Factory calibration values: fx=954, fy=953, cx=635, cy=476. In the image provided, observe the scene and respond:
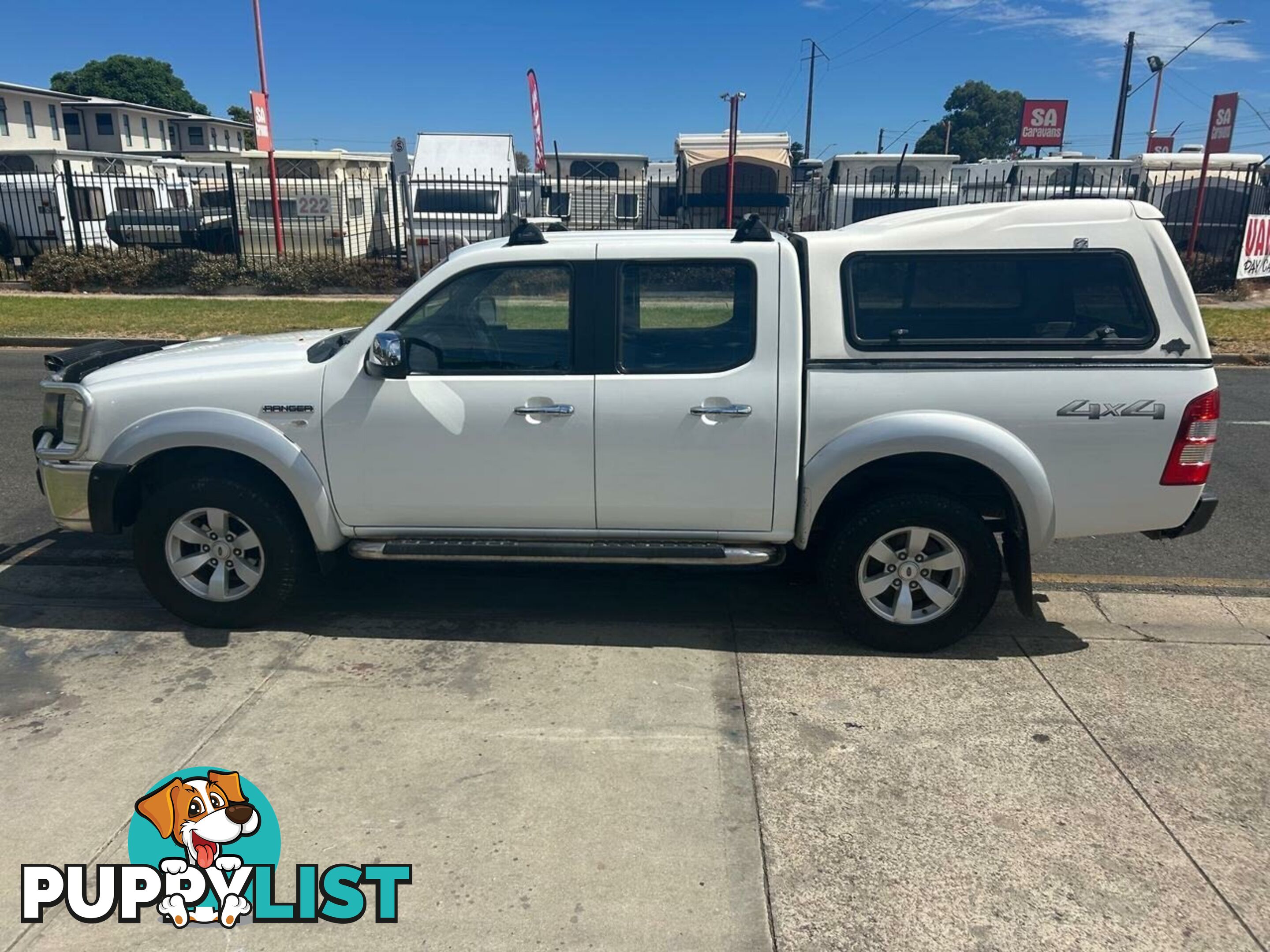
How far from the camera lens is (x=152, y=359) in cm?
457

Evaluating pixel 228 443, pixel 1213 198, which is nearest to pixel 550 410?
pixel 228 443

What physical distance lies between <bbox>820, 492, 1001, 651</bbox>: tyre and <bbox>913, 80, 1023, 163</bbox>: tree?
10366 centimetres

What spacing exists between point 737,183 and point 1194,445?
18.5 m

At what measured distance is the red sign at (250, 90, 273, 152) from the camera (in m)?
17.9

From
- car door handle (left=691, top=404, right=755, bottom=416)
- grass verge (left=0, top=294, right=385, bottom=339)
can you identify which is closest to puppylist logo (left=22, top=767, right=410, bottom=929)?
car door handle (left=691, top=404, right=755, bottom=416)

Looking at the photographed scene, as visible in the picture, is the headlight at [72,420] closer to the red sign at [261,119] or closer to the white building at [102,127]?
the red sign at [261,119]

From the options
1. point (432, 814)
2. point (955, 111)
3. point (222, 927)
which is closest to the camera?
point (222, 927)

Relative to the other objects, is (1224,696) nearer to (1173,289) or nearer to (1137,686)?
(1137,686)

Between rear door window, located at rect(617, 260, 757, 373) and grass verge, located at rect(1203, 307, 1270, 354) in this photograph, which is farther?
grass verge, located at rect(1203, 307, 1270, 354)

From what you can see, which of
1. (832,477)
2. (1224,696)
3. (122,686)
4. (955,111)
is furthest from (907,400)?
(955,111)

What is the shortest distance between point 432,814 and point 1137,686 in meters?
2.92

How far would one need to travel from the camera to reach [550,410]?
409 centimetres

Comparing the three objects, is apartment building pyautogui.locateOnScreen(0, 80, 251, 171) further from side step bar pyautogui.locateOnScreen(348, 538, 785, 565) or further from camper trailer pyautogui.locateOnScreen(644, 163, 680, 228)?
side step bar pyautogui.locateOnScreen(348, 538, 785, 565)

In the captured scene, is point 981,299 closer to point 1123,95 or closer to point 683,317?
point 683,317
